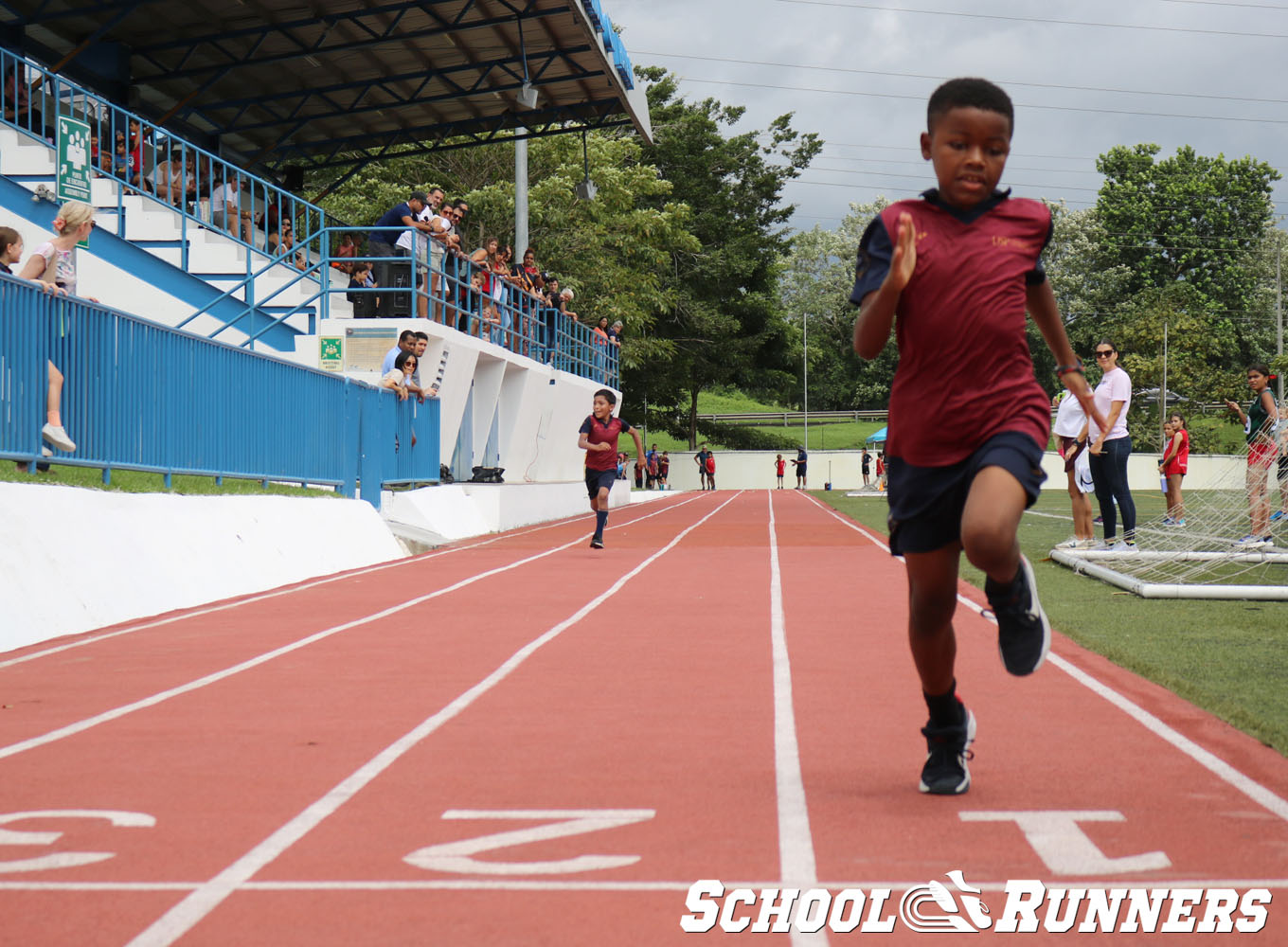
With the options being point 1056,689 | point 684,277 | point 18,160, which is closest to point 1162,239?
point 684,277

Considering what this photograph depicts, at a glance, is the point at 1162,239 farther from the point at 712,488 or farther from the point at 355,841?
the point at 355,841

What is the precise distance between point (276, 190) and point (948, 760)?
70.0 feet

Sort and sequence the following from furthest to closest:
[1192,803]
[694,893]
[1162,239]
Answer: [1162,239] → [1192,803] → [694,893]

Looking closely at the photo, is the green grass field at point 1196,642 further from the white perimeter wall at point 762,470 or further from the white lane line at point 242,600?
the white perimeter wall at point 762,470

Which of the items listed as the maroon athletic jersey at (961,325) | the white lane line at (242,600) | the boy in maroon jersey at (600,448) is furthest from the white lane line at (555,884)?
the boy in maroon jersey at (600,448)

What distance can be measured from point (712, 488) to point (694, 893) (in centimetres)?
6797

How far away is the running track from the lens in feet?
12.6

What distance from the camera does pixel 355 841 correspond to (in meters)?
4.43

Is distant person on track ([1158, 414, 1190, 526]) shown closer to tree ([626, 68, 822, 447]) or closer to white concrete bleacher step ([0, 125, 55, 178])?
white concrete bleacher step ([0, 125, 55, 178])

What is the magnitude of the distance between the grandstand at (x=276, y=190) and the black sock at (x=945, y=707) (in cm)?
758

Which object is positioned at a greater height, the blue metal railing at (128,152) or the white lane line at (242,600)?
the blue metal railing at (128,152)

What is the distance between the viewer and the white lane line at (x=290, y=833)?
3627 millimetres

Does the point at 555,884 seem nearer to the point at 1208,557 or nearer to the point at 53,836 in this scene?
the point at 53,836

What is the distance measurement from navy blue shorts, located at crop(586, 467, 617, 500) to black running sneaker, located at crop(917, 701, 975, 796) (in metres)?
13.0
